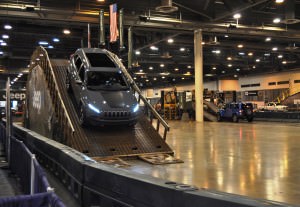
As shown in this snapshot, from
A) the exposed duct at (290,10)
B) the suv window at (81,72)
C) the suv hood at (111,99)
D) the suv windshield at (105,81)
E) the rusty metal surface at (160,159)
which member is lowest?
the rusty metal surface at (160,159)

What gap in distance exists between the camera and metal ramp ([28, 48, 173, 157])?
33.7 feet

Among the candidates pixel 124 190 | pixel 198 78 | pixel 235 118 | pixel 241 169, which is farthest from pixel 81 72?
pixel 235 118

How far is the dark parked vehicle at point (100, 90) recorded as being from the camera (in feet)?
34.7

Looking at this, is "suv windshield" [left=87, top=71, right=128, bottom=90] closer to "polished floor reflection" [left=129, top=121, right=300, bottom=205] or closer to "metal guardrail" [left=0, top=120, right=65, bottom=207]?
"polished floor reflection" [left=129, top=121, right=300, bottom=205]

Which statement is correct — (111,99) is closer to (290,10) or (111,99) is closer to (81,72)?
(81,72)

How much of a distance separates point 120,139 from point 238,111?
22.5m

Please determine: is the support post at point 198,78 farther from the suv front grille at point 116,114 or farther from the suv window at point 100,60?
the suv front grille at point 116,114

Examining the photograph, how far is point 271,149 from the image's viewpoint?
41.1 feet

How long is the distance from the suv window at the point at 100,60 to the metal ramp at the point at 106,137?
Result: 145cm

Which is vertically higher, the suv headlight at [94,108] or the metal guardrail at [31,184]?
the suv headlight at [94,108]

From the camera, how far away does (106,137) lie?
11016mm

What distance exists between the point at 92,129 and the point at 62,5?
49.2ft

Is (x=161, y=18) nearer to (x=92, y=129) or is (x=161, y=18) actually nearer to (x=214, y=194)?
(x=92, y=129)

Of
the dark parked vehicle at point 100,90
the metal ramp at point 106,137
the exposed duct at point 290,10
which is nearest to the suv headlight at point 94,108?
the dark parked vehicle at point 100,90
